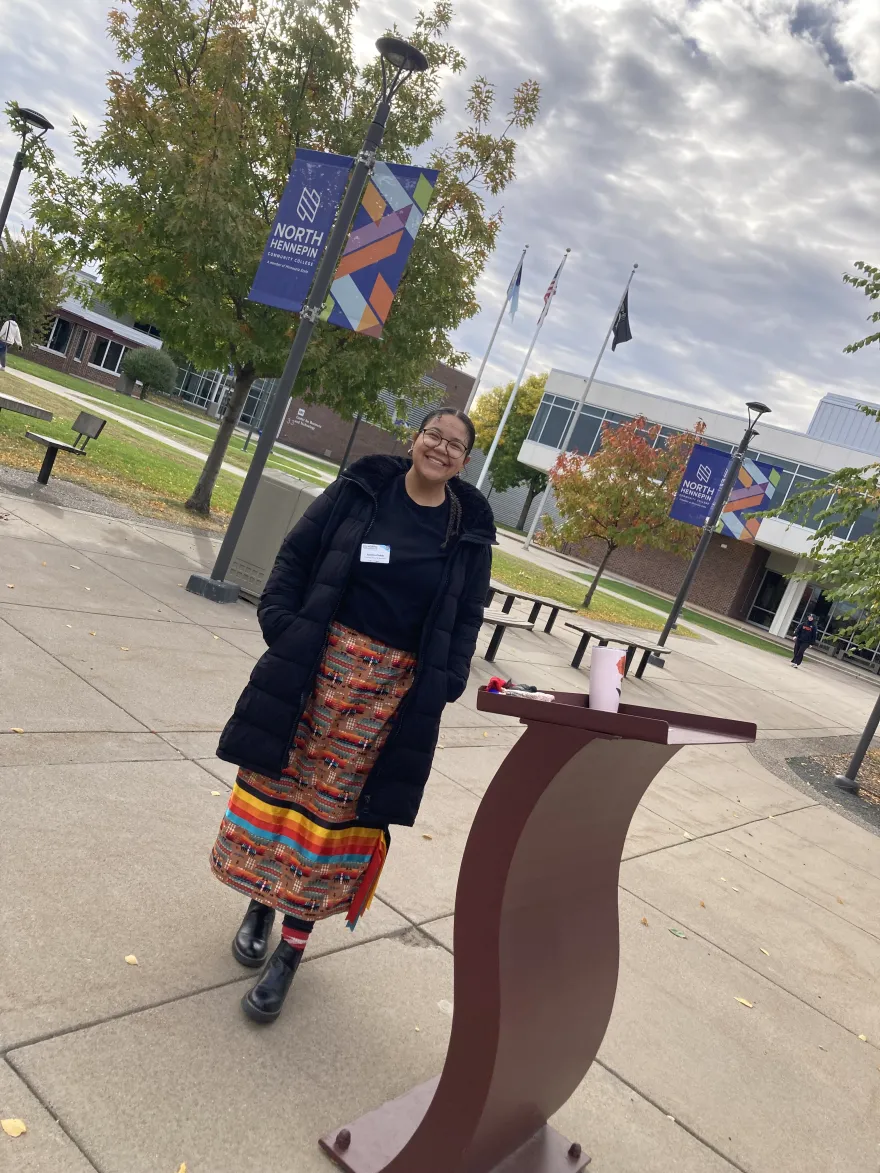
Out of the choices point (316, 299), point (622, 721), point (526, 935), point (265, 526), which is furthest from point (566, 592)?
point (622, 721)

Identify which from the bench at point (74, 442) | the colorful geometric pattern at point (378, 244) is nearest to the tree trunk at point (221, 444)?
the bench at point (74, 442)

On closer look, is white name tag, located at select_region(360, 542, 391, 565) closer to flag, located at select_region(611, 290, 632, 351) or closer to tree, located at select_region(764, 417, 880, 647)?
tree, located at select_region(764, 417, 880, 647)

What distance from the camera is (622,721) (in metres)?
2.02

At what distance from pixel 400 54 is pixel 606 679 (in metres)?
7.64

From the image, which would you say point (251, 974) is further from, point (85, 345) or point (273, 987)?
point (85, 345)

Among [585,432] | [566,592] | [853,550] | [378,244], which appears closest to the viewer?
[378,244]

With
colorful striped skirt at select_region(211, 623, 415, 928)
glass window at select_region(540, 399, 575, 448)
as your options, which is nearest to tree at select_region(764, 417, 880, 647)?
colorful striped skirt at select_region(211, 623, 415, 928)

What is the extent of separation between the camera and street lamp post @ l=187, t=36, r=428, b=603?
8.26 metres

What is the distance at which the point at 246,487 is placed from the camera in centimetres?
895

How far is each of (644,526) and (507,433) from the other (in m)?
36.7

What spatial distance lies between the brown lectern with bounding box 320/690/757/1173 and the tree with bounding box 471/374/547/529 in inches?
2043

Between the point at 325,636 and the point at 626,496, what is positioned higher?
the point at 626,496

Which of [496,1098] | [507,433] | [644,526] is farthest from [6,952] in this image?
[507,433]

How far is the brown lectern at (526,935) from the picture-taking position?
221 cm
